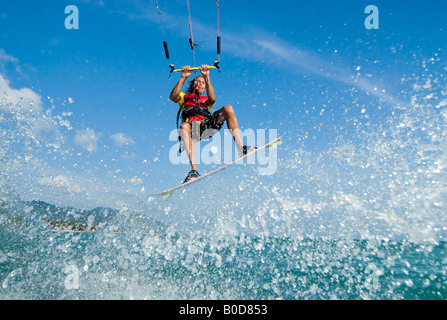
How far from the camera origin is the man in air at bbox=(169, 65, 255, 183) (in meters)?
6.42

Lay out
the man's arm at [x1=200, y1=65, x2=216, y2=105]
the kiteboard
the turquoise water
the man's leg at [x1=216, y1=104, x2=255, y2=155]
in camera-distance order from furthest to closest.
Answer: the man's leg at [x1=216, y1=104, x2=255, y2=155]
the kiteboard
the man's arm at [x1=200, y1=65, x2=216, y2=105]
the turquoise water

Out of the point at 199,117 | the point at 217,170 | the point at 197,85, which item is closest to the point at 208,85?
the point at 197,85

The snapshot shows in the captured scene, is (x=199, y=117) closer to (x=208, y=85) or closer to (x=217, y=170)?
(x=208, y=85)

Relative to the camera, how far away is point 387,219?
483 centimetres

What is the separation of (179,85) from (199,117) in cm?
98

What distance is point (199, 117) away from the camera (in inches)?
260

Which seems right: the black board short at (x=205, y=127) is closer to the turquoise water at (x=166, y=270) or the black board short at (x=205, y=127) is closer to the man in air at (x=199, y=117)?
the man in air at (x=199, y=117)

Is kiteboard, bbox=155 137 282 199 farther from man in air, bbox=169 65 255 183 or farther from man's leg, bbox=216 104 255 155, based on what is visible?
man's leg, bbox=216 104 255 155

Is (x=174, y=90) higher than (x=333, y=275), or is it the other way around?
(x=174, y=90)

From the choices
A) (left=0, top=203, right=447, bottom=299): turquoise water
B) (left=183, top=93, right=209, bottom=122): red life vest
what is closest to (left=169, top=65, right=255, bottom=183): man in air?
(left=183, top=93, right=209, bottom=122): red life vest

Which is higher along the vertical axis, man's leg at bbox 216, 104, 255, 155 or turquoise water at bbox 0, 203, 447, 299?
man's leg at bbox 216, 104, 255, 155
